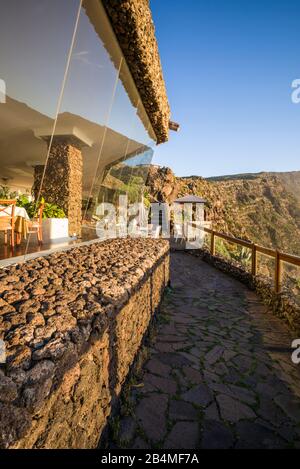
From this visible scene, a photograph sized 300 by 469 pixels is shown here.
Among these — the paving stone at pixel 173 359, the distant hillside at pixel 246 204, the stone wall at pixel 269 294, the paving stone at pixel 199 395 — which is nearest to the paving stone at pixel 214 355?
the paving stone at pixel 173 359

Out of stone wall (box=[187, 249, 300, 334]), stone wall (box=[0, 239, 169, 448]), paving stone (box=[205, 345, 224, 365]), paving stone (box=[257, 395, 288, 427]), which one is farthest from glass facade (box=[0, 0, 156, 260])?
stone wall (box=[187, 249, 300, 334])

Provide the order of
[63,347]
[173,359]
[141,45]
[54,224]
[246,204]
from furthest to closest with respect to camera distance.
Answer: [246,204], [54,224], [141,45], [173,359], [63,347]

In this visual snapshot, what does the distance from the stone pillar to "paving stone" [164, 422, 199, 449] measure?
572 centimetres

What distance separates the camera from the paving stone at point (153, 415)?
8.13 feet

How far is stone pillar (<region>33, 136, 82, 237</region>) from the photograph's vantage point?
6902 mm

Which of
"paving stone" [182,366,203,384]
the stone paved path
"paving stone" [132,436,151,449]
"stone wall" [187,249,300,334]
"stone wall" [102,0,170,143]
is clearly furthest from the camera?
"stone wall" [187,249,300,334]

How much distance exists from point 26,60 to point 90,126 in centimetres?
198

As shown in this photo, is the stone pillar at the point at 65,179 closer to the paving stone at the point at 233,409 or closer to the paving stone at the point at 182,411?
the paving stone at the point at 182,411

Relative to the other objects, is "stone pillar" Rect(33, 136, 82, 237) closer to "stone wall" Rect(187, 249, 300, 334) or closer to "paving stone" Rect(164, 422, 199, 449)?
"stone wall" Rect(187, 249, 300, 334)

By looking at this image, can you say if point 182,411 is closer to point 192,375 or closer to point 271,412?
point 192,375

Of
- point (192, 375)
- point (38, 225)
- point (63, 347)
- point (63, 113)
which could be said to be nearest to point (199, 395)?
point (192, 375)

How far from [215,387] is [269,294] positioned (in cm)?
376

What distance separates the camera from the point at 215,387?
3.25 metres

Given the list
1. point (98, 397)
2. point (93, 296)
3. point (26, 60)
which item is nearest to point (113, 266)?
point (93, 296)
